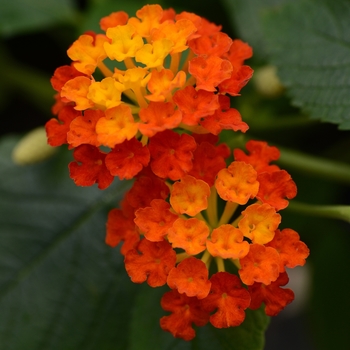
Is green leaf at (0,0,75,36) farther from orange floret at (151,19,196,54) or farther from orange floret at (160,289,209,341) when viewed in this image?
orange floret at (160,289,209,341)

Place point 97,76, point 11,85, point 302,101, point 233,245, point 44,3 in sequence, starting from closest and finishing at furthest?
point 233,245
point 302,101
point 97,76
point 44,3
point 11,85

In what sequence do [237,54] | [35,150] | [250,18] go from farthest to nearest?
[250,18] < [35,150] < [237,54]

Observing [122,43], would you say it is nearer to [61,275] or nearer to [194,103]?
[194,103]

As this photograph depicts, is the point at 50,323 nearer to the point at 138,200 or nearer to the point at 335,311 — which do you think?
the point at 138,200

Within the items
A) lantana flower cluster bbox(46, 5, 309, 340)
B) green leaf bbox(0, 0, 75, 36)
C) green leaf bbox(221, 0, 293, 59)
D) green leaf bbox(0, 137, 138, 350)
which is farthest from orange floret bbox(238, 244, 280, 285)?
green leaf bbox(0, 0, 75, 36)

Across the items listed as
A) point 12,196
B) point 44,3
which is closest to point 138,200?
point 12,196

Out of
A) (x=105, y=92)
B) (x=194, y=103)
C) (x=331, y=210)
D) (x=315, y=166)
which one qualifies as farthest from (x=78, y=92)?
(x=315, y=166)
